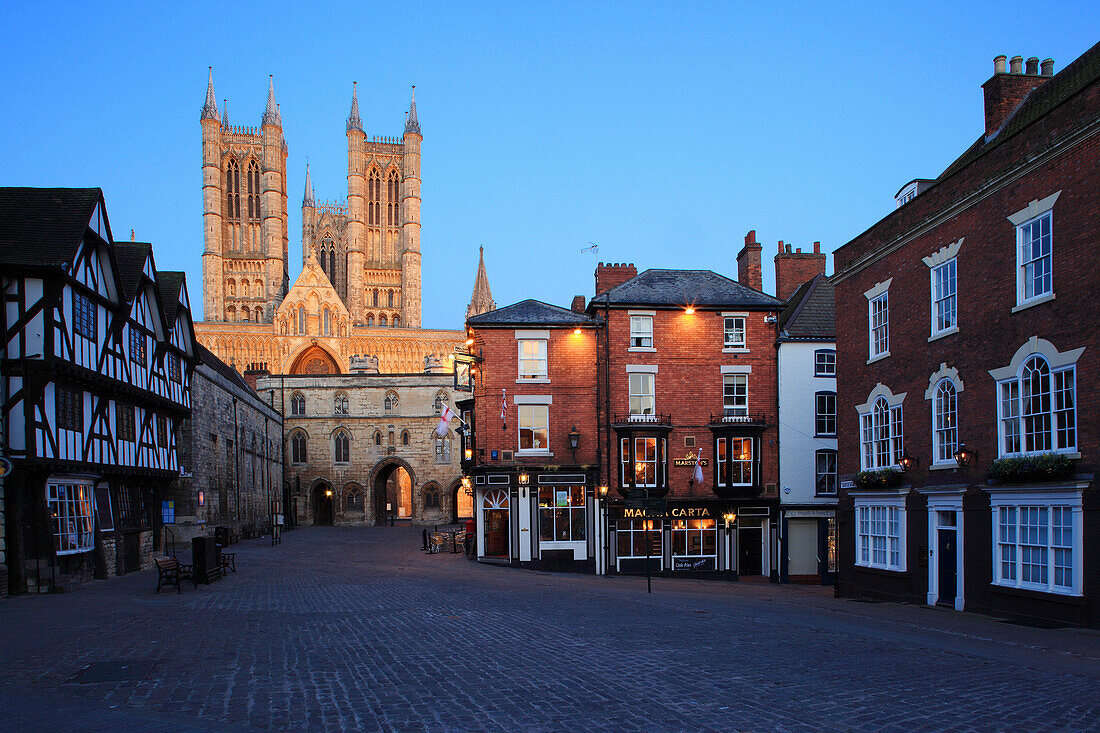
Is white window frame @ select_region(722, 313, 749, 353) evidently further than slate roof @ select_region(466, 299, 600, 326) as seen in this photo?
Yes

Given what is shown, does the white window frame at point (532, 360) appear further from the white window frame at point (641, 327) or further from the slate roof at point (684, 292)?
the white window frame at point (641, 327)

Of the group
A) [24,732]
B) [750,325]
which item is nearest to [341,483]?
[750,325]

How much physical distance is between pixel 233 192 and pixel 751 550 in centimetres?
10633

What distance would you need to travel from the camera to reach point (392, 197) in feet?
403

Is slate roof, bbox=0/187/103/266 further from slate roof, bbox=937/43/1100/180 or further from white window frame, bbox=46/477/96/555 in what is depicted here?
slate roof, bbox=937/43/1100/180

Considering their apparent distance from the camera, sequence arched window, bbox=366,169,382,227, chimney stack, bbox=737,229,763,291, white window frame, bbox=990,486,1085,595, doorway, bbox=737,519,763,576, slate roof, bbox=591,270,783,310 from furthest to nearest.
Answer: arched window, bbox=366,169,382,227 → chimney stack, bbox=737,229,763,291 → slate roof, bbox=591,270,783,310 → doorway, bbox=737,519,763,576 → white window frame, bbox=990,486,1085,595

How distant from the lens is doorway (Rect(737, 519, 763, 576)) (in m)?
30.8

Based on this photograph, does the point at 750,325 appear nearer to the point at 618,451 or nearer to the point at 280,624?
the point at 618,451

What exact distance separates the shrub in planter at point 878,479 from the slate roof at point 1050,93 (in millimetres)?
6963

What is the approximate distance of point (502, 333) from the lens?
31062 millimetres

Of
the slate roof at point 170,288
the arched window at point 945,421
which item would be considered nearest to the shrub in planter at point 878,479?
the arched window at point 945,421

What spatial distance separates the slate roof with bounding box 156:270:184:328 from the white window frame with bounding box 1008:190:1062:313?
2760cm

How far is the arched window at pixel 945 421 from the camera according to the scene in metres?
18.1

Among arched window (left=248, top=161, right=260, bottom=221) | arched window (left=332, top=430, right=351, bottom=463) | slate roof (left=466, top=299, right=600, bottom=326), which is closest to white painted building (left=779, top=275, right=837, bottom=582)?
slate roof (left=466, top=299, right=600, bottom=326)
